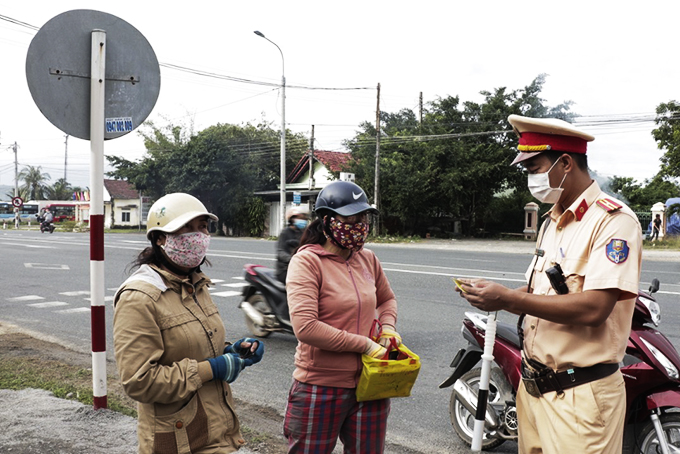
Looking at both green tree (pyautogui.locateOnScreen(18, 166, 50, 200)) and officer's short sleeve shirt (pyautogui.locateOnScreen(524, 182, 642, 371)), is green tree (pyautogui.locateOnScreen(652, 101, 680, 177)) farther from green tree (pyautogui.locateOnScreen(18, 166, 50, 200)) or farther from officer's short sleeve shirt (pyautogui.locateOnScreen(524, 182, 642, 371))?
green tree (pyautogui.locateOnScreen(18, 166, 50, 200))

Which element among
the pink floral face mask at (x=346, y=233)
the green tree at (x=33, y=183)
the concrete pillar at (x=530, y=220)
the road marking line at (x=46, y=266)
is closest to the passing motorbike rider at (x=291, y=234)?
the pink floral face mask at (x=346, y=233)

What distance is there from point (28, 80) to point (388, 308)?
290 centimetres

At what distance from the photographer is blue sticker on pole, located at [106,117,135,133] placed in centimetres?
423

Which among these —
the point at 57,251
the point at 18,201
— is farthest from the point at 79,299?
the point at 18,201

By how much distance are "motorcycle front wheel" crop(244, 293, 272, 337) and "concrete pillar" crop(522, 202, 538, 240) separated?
2618 centimetres

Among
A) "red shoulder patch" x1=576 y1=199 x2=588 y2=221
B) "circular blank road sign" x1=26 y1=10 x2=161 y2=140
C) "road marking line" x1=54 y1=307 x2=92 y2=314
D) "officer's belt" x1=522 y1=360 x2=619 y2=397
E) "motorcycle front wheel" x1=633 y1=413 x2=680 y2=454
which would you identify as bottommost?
"road marking line" x1=54 y1=307 x2=92 y2=314

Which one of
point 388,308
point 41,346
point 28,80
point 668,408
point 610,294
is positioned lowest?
point 41,346

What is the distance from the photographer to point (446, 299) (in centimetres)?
970

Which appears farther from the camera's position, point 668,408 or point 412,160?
point 412,160

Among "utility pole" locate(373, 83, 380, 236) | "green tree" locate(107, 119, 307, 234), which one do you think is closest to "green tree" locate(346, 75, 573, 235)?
"utility pole" locate(373, 83, 380, 236)

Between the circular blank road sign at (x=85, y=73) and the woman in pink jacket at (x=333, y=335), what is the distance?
226 centimetres

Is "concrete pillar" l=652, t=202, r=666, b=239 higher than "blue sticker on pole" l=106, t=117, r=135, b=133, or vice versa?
"blue sticker on pole" l=106, t=117, r=135, b=133

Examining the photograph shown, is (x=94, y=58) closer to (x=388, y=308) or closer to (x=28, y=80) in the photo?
(x=28, y=80)

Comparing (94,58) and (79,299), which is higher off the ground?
(94,58)
